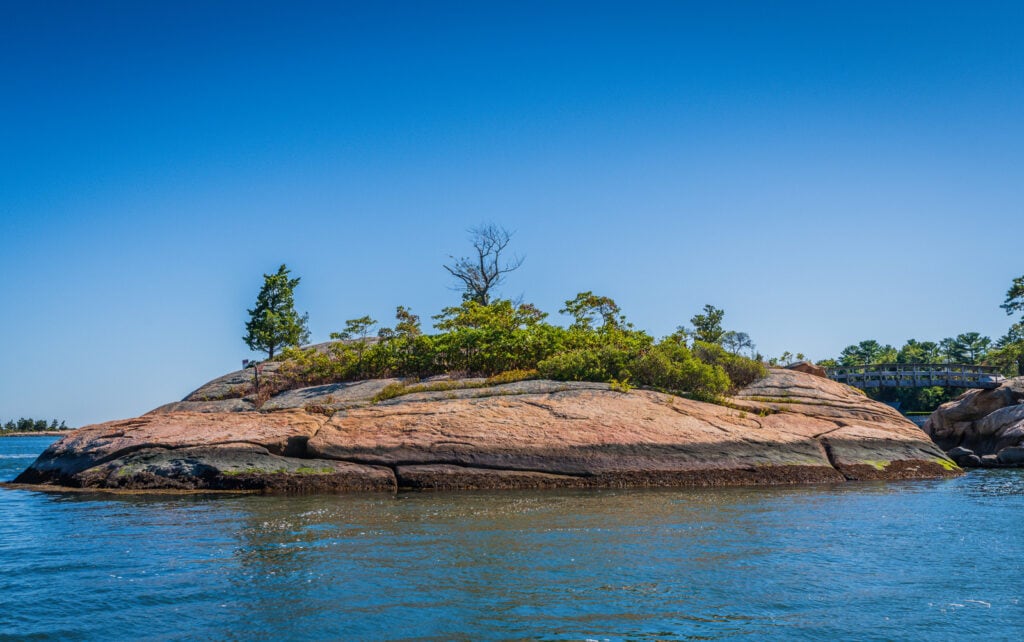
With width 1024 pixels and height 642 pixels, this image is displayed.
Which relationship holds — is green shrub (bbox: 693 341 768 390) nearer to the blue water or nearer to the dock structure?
the blue water

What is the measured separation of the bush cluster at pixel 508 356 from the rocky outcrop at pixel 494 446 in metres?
1.26

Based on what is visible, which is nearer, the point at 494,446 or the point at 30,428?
the point at 494,446

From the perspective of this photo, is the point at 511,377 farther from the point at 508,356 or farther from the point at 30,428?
the point at 30,428

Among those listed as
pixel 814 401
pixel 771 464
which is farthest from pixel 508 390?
pixel 814 401

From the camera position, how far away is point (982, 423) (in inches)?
1351

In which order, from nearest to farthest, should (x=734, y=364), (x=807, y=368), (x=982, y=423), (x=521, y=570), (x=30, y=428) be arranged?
(x=521, y=570), (x=734, y=364), (x=807, y=368), (x=982, y=423), (x=30, y=428)

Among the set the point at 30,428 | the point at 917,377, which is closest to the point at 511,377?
the point at 917,377

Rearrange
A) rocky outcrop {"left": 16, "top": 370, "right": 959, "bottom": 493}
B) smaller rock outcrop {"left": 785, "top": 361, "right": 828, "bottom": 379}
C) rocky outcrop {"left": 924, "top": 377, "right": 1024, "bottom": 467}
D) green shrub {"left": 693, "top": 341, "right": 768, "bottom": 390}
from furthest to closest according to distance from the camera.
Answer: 1. rocky outcrop {"left": 924, "top": 377, "right": 1024, "bottom": 467}
2. smaller rock outcrop {"left": 785, "top": 361, "right": 828, "bottom": 379}
3. green shrub {"left": 693, "top": 341, "right": 768, "bottom": 390}
4. rocky outcrop {"left": 16, "top": 370, "right": 959, "bottom": 493}

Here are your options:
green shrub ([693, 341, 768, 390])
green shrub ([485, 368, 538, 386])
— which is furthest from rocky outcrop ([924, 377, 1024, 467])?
green shrub ([485, 368, 538, 386])

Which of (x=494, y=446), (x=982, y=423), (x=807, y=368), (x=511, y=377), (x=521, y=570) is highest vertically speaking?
(x=807, y=368)

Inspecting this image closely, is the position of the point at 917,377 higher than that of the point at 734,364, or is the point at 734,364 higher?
the point at 917,377

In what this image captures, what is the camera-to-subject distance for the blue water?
244 inches

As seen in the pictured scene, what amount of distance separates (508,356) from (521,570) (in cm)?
1356

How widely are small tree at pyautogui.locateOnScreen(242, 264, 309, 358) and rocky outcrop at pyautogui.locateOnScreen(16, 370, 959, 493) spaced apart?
1309 cm
